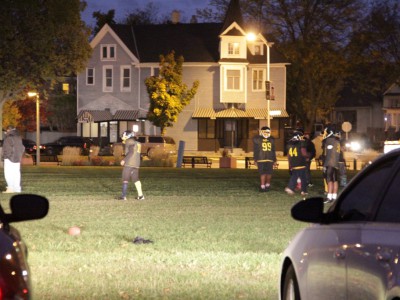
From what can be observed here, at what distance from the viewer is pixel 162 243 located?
15.9 metres

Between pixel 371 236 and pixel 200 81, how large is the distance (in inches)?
2604

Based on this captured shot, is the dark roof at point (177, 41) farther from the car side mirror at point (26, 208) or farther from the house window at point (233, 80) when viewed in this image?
the car side mirror at point (26, 208)

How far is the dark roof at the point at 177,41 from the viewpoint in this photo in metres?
72.5

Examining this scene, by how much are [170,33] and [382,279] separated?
2778 inches

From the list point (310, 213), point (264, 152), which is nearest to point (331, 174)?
point (264, 152)

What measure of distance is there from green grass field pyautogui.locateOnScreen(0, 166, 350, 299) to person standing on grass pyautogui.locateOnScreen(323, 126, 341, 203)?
43.3 inches

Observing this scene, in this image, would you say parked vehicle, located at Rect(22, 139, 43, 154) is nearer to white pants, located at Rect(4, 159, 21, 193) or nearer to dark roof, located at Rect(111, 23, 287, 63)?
dark roof, located at Rect(111, 23, 287, 63)

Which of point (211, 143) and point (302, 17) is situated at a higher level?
point (302, 17)

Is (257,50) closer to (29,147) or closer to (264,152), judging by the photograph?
(29,147)

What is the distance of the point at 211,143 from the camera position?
7219 cm

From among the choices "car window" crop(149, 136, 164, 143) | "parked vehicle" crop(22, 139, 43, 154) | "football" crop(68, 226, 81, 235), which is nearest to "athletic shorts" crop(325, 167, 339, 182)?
"football" crop(68, 226, 81, 235)

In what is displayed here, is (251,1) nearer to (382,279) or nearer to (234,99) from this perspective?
(234,99)

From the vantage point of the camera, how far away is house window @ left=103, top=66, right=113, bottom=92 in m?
74.1

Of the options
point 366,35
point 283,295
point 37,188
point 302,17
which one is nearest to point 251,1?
point 302,17
